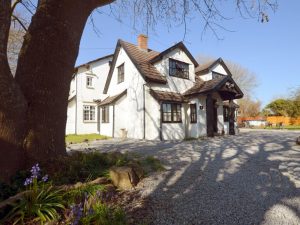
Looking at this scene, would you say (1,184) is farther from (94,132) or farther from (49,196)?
(94,132)

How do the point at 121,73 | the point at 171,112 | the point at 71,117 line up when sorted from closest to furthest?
the point at 171,112
the point at 121,73
the point at 71,117

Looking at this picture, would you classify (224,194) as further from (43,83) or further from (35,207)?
(43,83)

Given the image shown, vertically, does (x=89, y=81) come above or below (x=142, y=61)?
below

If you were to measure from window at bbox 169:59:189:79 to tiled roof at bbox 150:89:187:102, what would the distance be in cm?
177

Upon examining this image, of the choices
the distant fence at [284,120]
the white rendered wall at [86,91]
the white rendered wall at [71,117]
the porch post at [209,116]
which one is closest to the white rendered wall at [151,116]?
the porch post at [209,116]

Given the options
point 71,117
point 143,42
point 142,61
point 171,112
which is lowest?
point 71,117

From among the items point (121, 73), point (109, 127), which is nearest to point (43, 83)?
point (121, 73)

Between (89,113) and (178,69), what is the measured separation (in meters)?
10.1

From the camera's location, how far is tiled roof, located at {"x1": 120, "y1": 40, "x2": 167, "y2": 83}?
15.1 m

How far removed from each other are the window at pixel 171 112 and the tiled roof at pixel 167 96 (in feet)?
1.58

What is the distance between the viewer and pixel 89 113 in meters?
21.9

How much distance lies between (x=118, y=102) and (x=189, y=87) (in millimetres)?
5989

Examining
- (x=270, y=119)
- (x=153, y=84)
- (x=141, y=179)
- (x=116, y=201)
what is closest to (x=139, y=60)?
(x=153, y=84)

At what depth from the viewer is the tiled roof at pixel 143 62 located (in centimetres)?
1512
